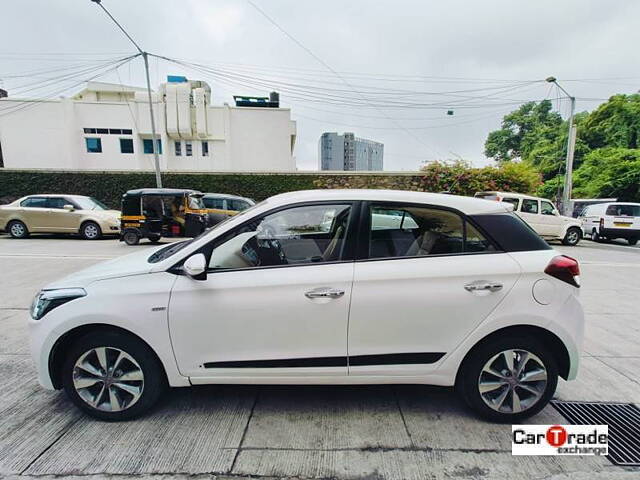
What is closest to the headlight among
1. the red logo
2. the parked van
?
the red logo

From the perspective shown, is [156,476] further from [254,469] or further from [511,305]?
[511,305]

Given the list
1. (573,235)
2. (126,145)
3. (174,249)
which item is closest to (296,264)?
(174,249)

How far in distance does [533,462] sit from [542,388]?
502mm

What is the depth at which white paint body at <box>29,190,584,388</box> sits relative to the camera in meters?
2.22

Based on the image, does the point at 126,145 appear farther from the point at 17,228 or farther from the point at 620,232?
the point at 620,232

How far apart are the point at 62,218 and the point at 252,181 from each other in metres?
9.07

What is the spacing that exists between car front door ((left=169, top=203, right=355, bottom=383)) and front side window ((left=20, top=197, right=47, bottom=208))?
530 inches

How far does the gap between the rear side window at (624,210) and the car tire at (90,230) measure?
20456 millimetres

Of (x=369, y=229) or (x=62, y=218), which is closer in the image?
(x=369, y=229)

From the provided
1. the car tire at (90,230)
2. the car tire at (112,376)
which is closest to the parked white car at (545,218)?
the car tire at (112,376)

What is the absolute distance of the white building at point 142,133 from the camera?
956 inches

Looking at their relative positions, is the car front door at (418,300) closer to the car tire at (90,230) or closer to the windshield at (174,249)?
the windshield at (174,249)

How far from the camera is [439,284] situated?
2.24 meters

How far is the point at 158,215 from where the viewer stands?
430 inches
